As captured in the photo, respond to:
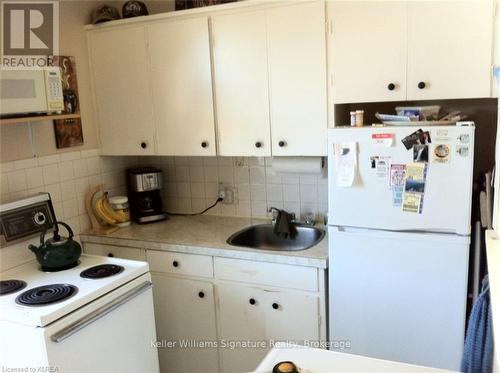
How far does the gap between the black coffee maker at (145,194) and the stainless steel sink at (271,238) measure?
2.09 ft

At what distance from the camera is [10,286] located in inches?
85.4

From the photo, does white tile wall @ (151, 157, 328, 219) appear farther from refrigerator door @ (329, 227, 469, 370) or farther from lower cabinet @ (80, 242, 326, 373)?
refrigerator door @ (329, 227, 469, 370)

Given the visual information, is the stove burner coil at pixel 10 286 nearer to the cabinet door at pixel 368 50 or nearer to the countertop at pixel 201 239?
the countertop at pixel 201 239

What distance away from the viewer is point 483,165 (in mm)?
2463

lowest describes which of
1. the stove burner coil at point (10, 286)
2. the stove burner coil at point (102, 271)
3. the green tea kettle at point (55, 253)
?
the stove burner coil at point (10, 286)

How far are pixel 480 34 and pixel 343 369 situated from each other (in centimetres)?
155

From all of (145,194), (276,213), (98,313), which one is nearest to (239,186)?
(276,213)

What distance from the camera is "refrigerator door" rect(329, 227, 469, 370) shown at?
1995 mm

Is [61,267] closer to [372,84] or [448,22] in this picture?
[372,84]

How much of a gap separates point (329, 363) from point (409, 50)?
1.49 metres

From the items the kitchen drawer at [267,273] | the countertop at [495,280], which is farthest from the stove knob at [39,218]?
the countertop at [495,280]

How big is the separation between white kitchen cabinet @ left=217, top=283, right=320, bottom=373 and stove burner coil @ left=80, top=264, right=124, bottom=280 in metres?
0.58

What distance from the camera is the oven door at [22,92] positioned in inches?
83.5

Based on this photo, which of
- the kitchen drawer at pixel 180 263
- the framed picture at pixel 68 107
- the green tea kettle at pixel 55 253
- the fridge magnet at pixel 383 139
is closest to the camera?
the fridge magnet at pixel 383 139
